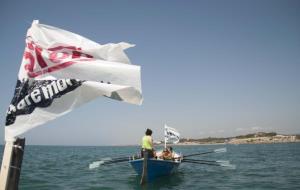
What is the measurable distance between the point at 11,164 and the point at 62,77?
144cm

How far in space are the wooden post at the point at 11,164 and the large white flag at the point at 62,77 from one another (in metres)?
0.20

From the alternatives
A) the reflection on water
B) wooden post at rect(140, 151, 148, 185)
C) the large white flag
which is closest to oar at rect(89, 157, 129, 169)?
the reflection on water

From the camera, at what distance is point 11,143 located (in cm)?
390

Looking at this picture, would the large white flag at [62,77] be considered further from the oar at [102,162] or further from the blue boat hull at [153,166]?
the oar at [102,162]

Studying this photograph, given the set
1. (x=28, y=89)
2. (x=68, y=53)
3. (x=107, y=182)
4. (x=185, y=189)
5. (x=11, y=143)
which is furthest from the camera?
(x=107, y=182)

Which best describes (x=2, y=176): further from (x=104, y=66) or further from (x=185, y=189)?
(x=185, y=189)

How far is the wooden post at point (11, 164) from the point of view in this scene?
155 inches

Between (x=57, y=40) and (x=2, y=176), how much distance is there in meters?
2.06

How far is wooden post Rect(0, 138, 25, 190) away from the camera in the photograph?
3.93 m

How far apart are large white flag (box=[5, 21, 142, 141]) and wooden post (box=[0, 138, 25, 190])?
195 mm

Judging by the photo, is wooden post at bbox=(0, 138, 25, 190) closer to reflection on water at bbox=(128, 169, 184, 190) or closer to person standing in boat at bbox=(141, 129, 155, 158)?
person standing in boat at bbox=(141, 129, 155, 158)

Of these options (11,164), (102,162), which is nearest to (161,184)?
(102,162)

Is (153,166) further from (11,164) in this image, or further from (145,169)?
(11,164)

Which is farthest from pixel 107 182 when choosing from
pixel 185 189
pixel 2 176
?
pixel 2 176
